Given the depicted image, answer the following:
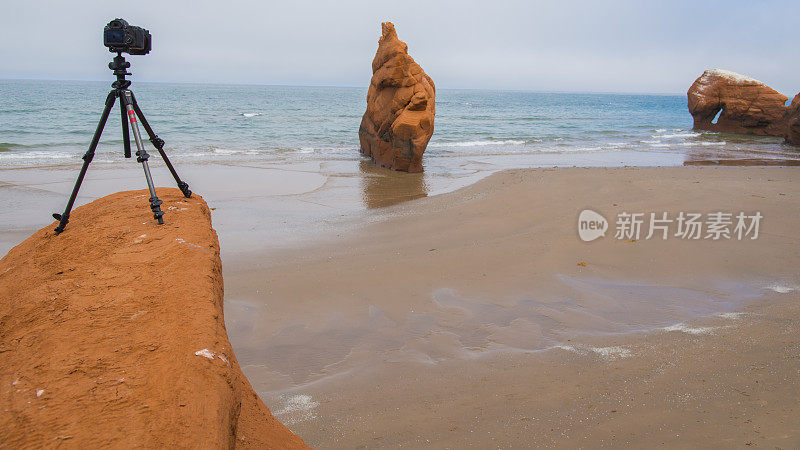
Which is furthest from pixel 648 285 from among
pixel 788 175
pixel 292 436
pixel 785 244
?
pixel 788 175

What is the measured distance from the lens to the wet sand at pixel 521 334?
10.0ft

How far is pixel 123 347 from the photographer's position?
5.40ft

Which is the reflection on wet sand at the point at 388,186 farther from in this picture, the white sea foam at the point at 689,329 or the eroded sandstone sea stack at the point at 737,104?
the eroded sandstone sea stack at the point at 737,104

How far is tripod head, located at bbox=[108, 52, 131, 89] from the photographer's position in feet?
9.91

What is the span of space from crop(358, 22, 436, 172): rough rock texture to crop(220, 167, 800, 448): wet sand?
18.6 ft

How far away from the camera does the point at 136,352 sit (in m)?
1.62

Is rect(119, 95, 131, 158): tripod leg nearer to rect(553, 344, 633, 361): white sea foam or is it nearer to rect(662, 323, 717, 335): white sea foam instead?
rect(553, 344, 633, 361): white sea foam

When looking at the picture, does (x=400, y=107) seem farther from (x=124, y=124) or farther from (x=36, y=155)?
(x=36, y=155)

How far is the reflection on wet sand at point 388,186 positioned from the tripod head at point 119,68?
643 centimetres

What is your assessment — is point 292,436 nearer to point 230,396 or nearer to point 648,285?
point 230,396

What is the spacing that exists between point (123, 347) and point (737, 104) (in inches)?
1201

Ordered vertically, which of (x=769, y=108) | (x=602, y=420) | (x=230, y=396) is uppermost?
(x=769, y=108)

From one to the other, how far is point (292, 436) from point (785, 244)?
278 inches

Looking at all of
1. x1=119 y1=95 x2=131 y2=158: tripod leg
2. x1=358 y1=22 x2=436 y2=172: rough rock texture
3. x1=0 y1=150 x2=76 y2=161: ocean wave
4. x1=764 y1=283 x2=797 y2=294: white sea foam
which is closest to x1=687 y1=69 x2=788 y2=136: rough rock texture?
x1=358 y1=22 x2=436 y2=172: rough rock texture
